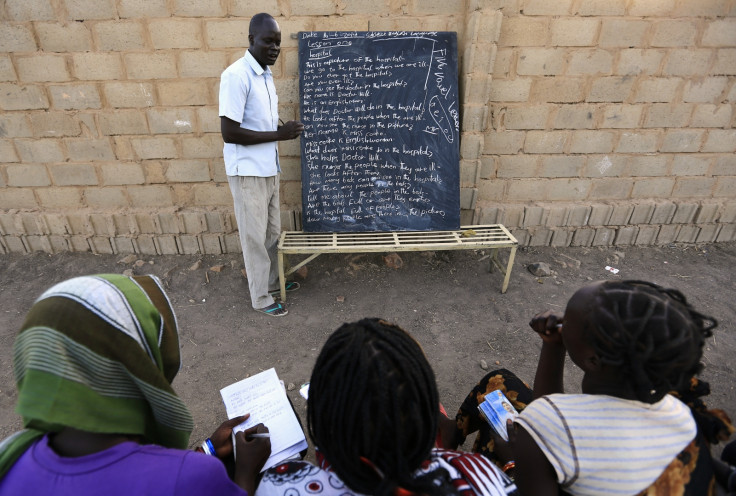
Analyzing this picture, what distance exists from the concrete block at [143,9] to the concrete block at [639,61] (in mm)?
3987

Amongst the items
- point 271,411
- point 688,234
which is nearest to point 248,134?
point 271,411

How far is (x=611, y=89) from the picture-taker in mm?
3695

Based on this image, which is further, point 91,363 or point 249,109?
point 249,109

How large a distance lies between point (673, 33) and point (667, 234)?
206cm

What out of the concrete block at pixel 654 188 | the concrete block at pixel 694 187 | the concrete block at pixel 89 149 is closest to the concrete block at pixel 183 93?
the concrete block at pixel 89 149

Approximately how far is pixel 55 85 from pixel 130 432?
12.4ft

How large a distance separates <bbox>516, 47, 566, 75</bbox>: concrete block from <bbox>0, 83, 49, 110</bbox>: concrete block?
4076 mm

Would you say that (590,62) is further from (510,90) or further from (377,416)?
(377,416)

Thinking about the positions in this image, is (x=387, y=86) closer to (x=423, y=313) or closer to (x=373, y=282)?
(x=373, y=282)

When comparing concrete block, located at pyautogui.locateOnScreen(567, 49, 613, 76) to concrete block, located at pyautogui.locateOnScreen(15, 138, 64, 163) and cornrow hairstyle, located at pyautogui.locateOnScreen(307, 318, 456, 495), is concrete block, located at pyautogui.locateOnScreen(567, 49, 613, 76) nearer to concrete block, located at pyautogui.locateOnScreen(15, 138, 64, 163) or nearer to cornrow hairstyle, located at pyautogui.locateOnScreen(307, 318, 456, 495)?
cornrow hairstyle, located at pyautogui.locateOnScreen(307, 318, 456, 495)

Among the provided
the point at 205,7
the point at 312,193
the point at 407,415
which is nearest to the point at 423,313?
the point at 312,193

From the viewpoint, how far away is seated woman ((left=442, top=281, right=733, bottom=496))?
102 centimetres

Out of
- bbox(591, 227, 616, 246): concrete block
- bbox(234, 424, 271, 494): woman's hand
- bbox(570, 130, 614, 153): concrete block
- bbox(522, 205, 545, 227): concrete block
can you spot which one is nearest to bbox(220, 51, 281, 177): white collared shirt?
bbox(234, 424, 271, 494): woman's hand

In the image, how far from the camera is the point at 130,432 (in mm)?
1023
